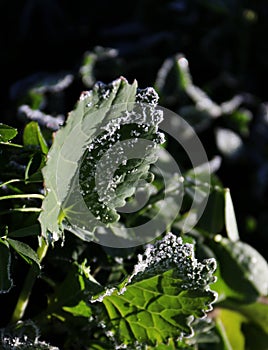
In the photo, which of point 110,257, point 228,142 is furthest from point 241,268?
point 228,142

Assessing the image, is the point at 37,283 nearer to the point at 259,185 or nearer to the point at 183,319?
the point at 183,319

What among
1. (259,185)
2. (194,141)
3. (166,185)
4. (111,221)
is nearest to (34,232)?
(111,221)

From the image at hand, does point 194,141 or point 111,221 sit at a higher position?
point 111,221

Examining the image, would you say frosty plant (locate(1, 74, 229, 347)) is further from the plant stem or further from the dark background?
the dark background

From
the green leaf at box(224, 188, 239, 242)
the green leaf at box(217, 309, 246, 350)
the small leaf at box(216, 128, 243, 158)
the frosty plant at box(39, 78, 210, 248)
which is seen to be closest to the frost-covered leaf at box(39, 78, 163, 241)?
the frosty plant at box(39, 78, 210, 248)

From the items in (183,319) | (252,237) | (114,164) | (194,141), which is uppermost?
(114,164)

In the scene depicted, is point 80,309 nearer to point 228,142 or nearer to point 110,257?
point 110,257
